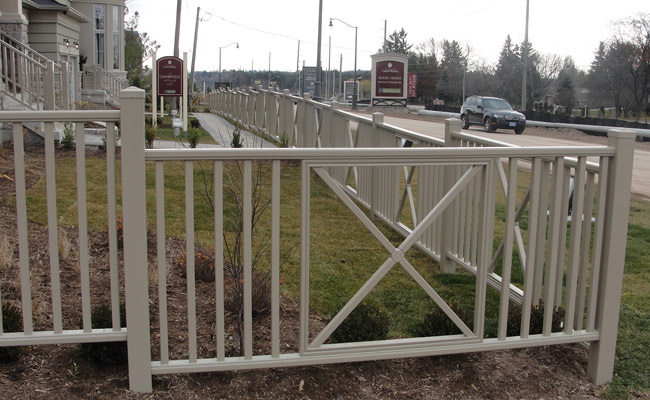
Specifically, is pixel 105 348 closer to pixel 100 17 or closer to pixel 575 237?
pixel 575 237

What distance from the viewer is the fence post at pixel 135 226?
3383mm

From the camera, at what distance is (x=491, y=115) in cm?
3138

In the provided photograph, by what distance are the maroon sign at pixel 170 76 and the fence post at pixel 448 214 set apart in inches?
591

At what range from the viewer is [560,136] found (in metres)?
30.2

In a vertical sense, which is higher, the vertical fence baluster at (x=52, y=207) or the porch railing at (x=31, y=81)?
the porch railing at (x=31, y=81)

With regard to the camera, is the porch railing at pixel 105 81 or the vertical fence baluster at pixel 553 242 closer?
the vertical fence baluster at pixel 553 242

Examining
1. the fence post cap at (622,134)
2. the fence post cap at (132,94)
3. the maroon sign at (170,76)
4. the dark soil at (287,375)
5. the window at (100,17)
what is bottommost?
the dark soil at (287,375)

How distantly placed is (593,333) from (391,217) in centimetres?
385

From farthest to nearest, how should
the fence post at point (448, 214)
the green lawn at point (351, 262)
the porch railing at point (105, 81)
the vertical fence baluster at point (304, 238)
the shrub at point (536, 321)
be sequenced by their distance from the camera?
the porch railing at point (105, 81)
the fence post at point (448, 214)
the green lawn at point (351, 262)
the shrub at point (536, 321)
the vertical fence baluster at point (304, 238)

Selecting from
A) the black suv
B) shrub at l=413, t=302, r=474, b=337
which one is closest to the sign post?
the black suv

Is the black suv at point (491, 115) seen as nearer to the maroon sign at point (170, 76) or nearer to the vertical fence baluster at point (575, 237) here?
the maroon sign at point (170, 76)

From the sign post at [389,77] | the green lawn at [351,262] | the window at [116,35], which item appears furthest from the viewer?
the sign post at [389,77]

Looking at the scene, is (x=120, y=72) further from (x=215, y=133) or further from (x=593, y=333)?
(x=593, y=333)

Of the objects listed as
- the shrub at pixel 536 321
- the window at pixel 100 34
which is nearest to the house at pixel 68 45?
the window at pixel 100 34
